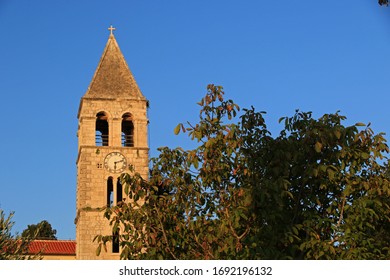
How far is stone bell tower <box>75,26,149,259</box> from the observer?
51.2 m

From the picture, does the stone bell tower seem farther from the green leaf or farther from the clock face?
the green leaf

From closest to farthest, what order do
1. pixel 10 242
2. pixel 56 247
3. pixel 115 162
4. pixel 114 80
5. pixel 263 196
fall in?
pixel 263 196 < pixel 10 242 < pixel 115 162 < pixel 114 80 < pixel 56 247

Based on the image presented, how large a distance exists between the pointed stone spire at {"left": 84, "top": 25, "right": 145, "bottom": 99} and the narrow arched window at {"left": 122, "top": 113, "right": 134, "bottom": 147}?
1.31 meters

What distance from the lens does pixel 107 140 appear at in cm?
5375

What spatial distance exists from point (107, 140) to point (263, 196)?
135 feet

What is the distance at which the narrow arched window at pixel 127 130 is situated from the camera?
53469mm

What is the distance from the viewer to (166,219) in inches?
586

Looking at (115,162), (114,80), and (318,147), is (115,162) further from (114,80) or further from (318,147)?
(318,147)

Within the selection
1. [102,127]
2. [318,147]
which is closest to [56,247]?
[102,127]

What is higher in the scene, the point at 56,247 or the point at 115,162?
the point at 115,162

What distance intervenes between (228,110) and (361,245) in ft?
10.8

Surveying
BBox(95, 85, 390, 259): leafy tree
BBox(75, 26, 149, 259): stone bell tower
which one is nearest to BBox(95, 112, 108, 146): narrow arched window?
BBox(75, 26, 149, 259): stone bell tower
